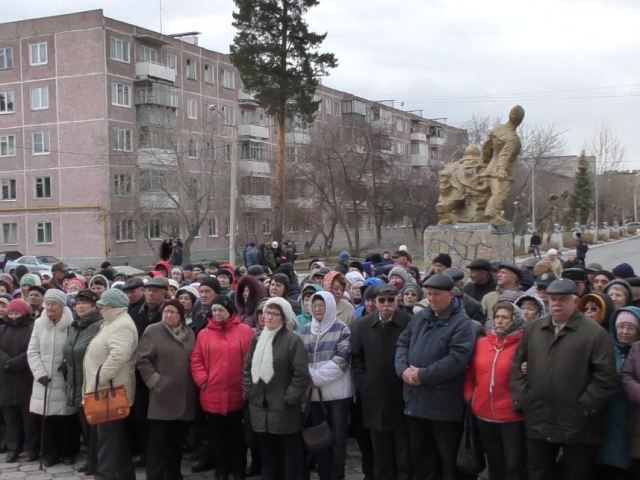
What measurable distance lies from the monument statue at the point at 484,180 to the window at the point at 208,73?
116 ft

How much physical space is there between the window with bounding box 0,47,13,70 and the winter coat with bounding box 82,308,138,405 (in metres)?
41.4

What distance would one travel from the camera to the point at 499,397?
5.11 m

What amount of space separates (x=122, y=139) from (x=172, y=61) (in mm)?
7430

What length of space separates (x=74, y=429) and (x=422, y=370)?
406 centimetres

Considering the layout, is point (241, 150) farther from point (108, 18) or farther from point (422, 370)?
point (422, 370)

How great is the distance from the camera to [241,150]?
162 feet

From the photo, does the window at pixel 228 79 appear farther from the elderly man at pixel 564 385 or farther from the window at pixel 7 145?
the elderly man at pixel 564 385

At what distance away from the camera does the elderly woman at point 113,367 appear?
6.07 metres

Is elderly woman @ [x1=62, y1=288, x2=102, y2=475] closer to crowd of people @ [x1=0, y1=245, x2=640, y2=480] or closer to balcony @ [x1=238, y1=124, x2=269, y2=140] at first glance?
crowd of people @ [x1=0, y1=245, x2=640, y2=480]

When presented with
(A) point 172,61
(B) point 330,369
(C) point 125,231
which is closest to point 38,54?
(A) point 172,61

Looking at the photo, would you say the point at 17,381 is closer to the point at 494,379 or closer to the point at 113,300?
the point at 113,300

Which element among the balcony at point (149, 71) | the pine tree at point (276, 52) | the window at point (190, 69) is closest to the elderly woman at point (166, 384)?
the pine tree at point (276, 52)

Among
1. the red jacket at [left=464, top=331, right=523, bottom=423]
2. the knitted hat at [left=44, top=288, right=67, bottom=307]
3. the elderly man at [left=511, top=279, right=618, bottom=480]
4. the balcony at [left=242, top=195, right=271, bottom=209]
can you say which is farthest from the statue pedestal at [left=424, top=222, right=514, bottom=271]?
the balcony at [left=242, top=195, right=271, bottom=209]

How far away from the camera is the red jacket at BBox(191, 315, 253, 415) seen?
240 inches
